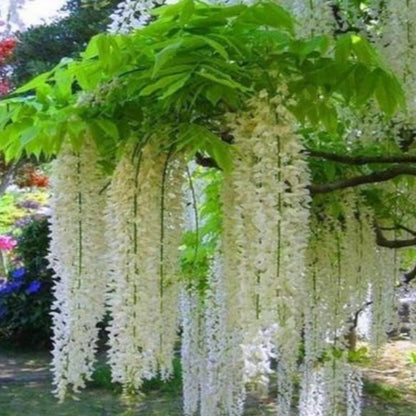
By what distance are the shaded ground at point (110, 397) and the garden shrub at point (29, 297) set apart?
1.54ft

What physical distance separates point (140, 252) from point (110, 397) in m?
4.39

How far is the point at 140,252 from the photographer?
178 cm

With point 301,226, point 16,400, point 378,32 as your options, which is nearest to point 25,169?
point 16,400

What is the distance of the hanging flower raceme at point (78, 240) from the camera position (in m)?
1.79

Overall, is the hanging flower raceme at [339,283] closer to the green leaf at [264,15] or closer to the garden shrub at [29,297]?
the green leaf at [264,15]

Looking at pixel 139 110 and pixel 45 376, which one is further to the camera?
pixel 45 376

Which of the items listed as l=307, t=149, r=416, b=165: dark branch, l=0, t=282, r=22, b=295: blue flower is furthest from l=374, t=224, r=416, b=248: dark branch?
l=0, t=282, r=22, b=295: blue flower

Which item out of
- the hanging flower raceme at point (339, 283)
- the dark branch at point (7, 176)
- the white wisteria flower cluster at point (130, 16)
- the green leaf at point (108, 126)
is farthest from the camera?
the dark branch at point (7, 176)

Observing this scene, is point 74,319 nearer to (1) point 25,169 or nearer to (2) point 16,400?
(2) point 16,400

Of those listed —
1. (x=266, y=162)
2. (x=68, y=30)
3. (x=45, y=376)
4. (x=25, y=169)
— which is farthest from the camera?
(x=25, y=169)

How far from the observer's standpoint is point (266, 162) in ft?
5.32

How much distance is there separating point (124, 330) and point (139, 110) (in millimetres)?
499

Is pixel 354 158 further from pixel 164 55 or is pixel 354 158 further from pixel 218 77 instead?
pixel 164 55

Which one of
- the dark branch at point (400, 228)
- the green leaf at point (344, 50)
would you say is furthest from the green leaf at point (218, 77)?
the dark branch at point (400, 228)
